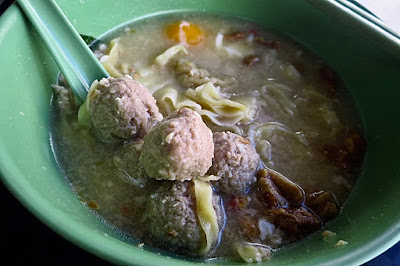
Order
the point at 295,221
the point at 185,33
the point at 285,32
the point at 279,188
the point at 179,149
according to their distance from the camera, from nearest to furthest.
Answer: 1. the point at 179,149
2. the point at 295,221
3. the point at 279,188
4. the point at 185,33
5. the point at 285,32

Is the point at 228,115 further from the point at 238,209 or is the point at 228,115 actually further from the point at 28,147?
the point at 28,147

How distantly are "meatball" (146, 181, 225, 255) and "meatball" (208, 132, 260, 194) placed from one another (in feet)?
0.50

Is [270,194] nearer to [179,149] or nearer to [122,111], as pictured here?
[179,149]

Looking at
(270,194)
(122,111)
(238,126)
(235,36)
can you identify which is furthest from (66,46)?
(270,194)

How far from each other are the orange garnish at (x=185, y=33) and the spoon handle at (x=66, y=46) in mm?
604

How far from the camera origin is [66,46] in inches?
82.4

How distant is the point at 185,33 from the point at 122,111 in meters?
0.95

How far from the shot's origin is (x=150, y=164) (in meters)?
1.62

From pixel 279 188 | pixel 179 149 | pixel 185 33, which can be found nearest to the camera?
pixel 179 149

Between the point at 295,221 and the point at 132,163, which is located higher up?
the point at 132,163

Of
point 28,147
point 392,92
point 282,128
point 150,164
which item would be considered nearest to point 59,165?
point 28,147

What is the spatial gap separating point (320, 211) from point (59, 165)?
1074 millimetres

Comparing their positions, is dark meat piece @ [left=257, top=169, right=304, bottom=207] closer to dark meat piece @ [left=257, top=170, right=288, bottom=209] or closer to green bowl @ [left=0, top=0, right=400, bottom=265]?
dark meat piece @ [left=257, top=170, right=288, bottom=209]

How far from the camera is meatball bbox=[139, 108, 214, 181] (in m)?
1.54
